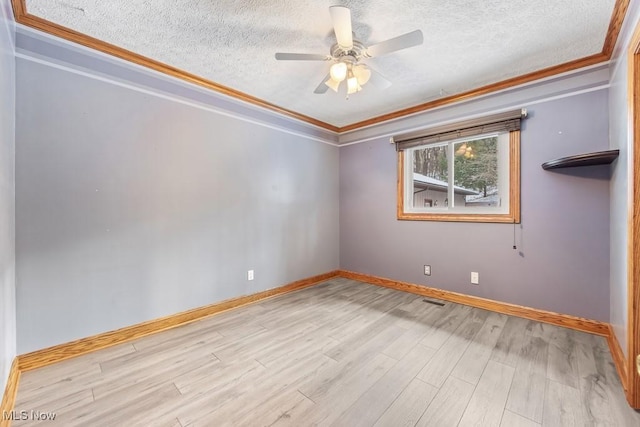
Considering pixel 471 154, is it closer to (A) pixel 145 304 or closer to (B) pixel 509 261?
(B) pixel 509 261

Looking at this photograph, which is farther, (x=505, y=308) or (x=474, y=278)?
(x=474, y=278)

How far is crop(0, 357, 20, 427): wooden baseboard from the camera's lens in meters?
1.33

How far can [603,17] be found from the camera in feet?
5.91

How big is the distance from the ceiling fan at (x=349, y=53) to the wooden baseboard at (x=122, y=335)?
2.41m

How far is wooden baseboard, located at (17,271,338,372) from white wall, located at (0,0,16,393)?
16 cm

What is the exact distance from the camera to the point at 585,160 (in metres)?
2.07

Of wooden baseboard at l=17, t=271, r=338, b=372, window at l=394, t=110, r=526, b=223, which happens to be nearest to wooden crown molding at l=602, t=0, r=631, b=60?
window at l=394, t=110, r=526, b=223

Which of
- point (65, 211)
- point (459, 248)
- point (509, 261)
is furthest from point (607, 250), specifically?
point (65, 211)

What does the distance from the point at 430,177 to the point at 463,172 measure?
1.40ft

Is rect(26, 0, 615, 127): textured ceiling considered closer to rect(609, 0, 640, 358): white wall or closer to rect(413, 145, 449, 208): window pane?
rect(609, 0, 640, 358): white wall

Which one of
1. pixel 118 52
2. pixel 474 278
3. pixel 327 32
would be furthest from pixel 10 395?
pixel 474 278

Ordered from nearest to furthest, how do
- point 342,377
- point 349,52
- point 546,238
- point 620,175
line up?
point 342,377, point 620,175, point 349,52, point 546,238

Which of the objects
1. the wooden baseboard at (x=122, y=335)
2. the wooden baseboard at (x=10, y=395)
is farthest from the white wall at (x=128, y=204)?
the wooden baseboard at (x=10, y=395)

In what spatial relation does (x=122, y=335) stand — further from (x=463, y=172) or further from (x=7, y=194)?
(x=463, y=172)
